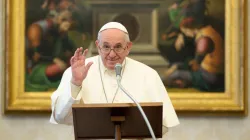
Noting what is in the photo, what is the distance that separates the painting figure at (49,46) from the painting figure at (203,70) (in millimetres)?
1040

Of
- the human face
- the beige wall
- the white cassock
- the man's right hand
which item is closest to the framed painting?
the beige wall

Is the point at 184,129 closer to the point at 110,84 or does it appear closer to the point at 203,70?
the point at 203,70

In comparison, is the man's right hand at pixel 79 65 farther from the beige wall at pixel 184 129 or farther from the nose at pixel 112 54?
the beige wall at pixel 184 129

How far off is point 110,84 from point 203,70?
1367mm

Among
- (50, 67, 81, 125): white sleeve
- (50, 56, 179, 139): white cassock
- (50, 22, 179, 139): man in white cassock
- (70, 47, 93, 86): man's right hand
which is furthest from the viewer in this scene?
(50, 56, 179, 139): white cassock

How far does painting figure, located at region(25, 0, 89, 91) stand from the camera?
4.59 metres

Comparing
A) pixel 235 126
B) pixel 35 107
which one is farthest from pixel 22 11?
pixel 235 126

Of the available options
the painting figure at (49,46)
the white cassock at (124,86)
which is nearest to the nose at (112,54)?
the white cassock at (124,86)

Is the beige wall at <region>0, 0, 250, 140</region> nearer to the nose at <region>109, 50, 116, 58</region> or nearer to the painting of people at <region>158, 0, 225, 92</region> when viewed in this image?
the painting of people at <region>158, 0, 225, 92</region>

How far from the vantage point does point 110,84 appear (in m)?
3.49

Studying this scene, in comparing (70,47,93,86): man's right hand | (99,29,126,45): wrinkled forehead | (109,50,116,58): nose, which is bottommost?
(70,47,93,86): man's right hand

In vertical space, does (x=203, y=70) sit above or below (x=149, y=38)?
below

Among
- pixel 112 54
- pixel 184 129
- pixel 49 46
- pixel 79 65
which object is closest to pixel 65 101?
pixel 79 65

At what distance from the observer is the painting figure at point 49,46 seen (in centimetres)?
459
